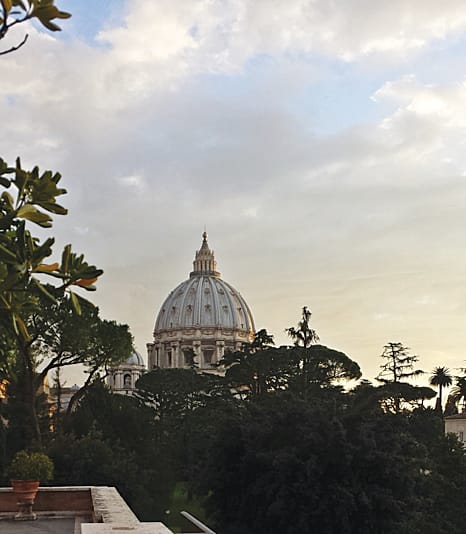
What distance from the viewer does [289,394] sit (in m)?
21.5

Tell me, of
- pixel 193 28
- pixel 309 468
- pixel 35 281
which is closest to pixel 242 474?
pixel 309 468

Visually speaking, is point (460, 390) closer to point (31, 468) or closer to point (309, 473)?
point (309, 473)

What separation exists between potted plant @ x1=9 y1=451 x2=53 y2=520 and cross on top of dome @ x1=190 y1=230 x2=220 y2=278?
107m

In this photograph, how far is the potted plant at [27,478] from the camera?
12.0 metres

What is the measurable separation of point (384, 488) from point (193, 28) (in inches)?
479

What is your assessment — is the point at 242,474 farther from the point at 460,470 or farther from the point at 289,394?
the point at 460,470

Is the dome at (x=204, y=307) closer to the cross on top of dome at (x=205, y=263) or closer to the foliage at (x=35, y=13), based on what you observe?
the cross on top of dome at (x=205, y=263)

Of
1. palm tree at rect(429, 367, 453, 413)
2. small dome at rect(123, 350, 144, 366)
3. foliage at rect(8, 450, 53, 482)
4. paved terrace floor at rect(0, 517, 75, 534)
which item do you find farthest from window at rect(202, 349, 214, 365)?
paved terrace floor at rect(0, 517, 75, 534)

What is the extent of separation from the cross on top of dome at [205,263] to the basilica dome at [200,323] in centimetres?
116

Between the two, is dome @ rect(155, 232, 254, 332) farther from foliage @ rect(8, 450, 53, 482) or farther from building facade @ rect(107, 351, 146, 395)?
foliage @ rect(8, 450, 53, 482)

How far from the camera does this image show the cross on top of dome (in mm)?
120562

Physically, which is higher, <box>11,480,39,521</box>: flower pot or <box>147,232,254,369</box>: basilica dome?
<box>147,232,254,369</box>: basilica dome

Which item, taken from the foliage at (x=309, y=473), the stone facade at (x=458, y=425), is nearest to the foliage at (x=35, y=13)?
the foliage at (x=309, y=473)

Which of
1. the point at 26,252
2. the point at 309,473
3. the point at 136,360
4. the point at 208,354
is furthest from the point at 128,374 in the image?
the point at 26,252
